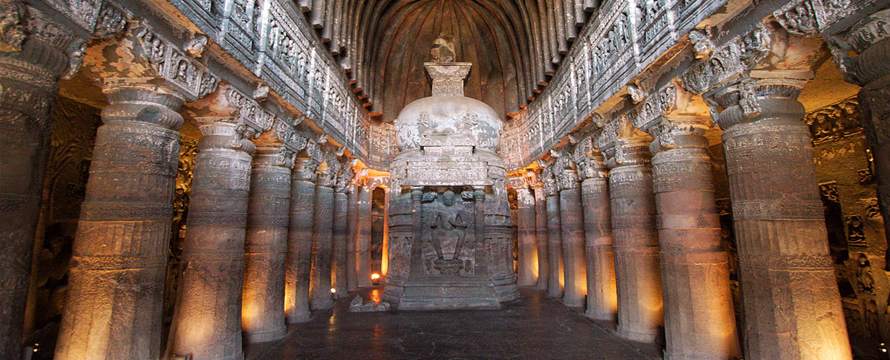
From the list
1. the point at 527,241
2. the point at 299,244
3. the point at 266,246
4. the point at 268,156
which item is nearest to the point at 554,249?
the point at 527,241

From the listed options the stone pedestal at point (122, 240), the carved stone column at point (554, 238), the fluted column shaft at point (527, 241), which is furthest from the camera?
the fluted column shaft at point (527, 241)

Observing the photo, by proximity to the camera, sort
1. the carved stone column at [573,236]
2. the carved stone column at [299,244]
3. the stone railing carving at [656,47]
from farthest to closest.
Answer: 1. the carved stone column at [573,236]
2. the carved stone column at [299,244]
3. the stone railing carving at [656,47]

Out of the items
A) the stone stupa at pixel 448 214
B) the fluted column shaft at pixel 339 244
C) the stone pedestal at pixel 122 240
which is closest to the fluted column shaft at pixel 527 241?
the stone stupa at pixel 448 214

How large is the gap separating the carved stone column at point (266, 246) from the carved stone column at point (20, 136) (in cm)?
434

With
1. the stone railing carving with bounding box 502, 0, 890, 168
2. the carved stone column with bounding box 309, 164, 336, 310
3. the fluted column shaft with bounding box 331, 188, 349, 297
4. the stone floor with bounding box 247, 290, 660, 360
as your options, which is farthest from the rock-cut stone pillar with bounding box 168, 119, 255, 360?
the stone railing carving with bounding box 502, 0, 890, 168

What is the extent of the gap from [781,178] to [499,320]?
5.53 m

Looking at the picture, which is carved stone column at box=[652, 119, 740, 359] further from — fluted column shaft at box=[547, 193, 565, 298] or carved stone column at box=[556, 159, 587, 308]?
fluted column shaft at box=[547, 193, 565, 298]

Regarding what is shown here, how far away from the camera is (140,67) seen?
4199mm

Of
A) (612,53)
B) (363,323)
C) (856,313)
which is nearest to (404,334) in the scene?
(363,323)

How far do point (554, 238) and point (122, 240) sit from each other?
10839 millimetres

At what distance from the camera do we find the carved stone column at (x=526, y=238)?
48.5ft

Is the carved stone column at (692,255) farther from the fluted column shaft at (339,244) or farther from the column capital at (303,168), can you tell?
the fluted column shaft at (339,244)

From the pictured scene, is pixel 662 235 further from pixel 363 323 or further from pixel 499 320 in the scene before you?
pixel 363 323

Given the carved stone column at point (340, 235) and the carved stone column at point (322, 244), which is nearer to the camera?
the carved stone column at point (322, 244)
